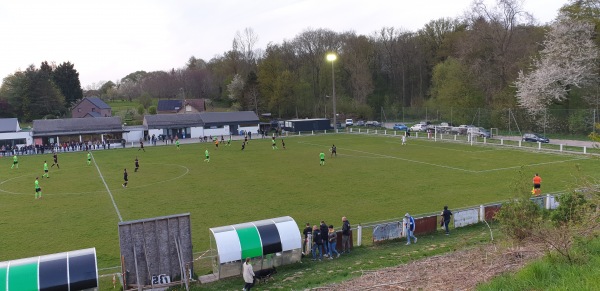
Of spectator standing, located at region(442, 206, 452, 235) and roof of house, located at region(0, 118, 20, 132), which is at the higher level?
roof of house, located at region(0, 118, 20, 132)

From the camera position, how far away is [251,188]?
27562 millimetres

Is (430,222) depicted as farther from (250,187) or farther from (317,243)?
(250,187)

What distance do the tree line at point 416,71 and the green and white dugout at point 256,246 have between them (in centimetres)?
4384

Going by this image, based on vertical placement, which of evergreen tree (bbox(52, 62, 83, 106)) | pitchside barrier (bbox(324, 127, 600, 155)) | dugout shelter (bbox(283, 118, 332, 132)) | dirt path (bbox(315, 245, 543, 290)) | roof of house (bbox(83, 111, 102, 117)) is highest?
evergreen tree (bbox(52, 62, 83, 106))

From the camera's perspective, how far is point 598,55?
152 ft

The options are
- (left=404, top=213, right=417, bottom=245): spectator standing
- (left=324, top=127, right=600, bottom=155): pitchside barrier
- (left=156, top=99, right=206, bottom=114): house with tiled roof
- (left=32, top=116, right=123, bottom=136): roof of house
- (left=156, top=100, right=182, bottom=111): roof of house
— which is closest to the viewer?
(left=404, top=213, right=417, bottom=245): spectator standing

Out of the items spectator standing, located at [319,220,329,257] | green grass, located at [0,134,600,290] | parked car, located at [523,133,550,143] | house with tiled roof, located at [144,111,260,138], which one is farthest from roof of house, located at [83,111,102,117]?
spectator standing, located at [319,220,329,257]

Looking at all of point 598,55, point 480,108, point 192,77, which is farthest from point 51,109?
point 598,55

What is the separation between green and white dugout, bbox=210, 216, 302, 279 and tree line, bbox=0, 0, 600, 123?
43.8m

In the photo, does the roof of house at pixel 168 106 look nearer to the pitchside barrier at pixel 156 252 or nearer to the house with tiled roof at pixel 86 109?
the house with tiled roof at pixel 86 109

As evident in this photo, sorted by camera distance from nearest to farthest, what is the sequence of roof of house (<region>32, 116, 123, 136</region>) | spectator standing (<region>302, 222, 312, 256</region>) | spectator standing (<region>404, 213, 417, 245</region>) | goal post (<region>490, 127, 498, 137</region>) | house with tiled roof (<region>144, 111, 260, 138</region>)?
1. spectator standing (<region>302, 222, 312, 256</region>)
2. spectator standing (<region>404, 213, 417, 245</region>)
3. goal post (<region>490, 127, 498, 137</region>)
4. roof of house (<region>32, 116, 123, 136</region>)
5. house with tiled roof (<region>144, 111, 260, 138</region>)

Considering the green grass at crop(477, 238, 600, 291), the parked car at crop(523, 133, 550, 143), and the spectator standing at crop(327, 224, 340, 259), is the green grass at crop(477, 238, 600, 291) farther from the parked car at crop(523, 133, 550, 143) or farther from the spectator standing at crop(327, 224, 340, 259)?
the parked car at crop(523, 133, 550, 143)

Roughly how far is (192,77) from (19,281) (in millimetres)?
107700

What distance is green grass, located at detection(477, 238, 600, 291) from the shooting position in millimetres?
7480
